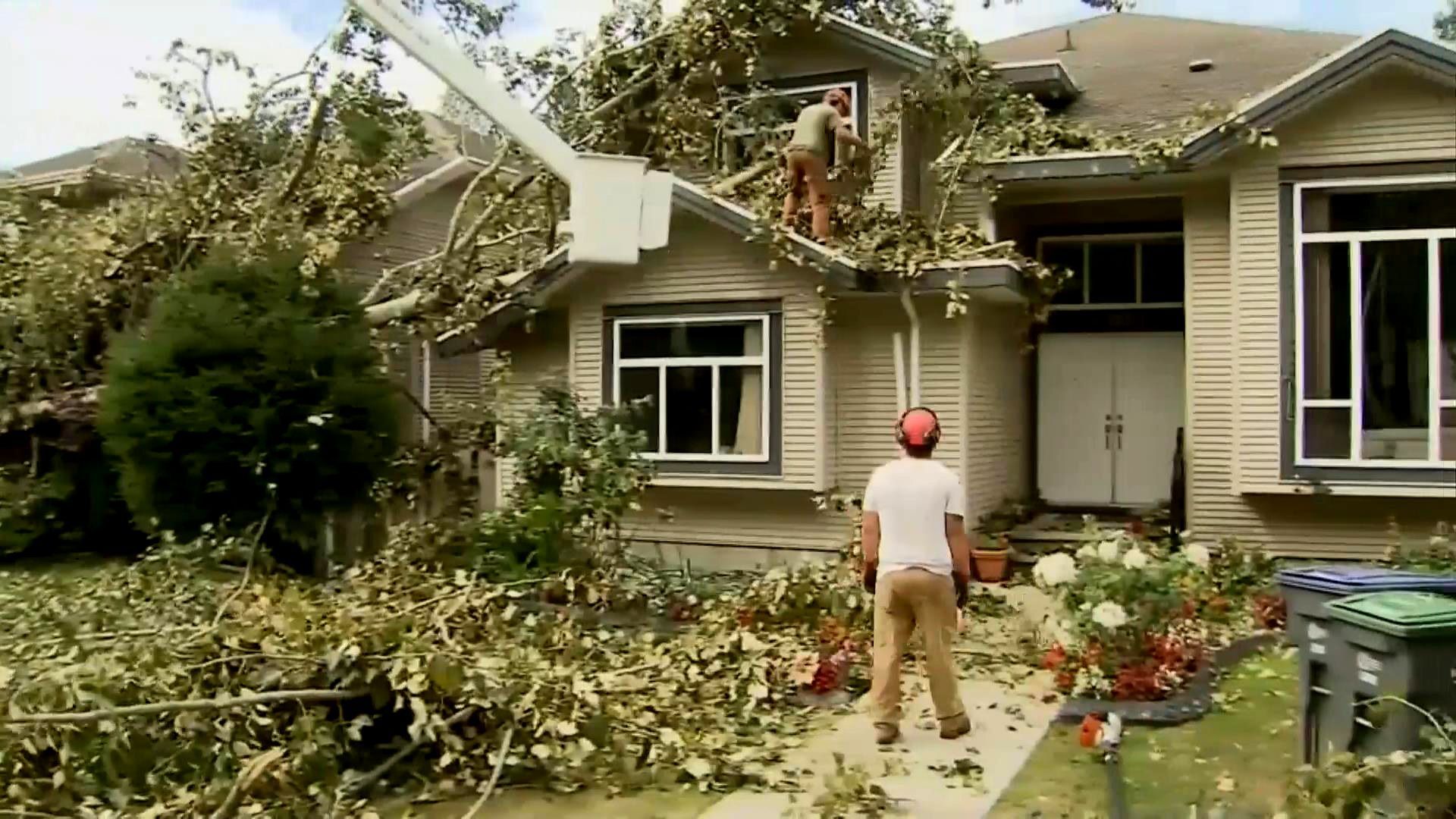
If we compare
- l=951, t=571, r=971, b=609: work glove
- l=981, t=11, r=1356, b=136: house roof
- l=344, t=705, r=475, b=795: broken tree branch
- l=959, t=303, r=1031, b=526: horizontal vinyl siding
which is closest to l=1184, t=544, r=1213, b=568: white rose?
l=951, t=571, r=971, b=609: work glove

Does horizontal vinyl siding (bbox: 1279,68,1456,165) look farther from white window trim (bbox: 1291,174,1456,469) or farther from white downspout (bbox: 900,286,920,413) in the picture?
white downspout (bbox: 900,286,920,413)

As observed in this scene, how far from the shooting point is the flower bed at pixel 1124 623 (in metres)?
7.42

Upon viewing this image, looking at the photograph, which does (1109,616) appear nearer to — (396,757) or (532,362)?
(396,757)

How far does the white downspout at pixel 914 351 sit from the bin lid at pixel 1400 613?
682 centimetres

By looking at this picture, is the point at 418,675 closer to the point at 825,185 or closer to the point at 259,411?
the point at 259,411

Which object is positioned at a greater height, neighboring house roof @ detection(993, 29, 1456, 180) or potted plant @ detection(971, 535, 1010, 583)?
neighboring house roof @ detection(993, 29, 1456, 180)

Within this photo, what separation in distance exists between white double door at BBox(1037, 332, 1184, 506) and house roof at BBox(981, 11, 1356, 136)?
7.95 ft

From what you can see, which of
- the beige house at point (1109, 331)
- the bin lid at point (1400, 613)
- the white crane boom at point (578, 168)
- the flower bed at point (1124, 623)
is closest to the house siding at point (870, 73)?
the beige house at point (1109, 331)

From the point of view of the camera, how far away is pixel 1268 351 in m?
11.4

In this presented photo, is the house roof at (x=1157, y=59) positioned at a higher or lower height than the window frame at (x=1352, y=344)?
higher

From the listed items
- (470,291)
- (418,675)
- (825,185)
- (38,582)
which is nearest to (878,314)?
(825,185)

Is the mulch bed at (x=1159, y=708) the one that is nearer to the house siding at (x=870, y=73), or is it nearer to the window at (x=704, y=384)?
the window at (x=704, y=384)

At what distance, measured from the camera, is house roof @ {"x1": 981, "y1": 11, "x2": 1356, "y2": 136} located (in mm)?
13711

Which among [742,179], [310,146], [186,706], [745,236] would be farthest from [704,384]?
[186,706]
